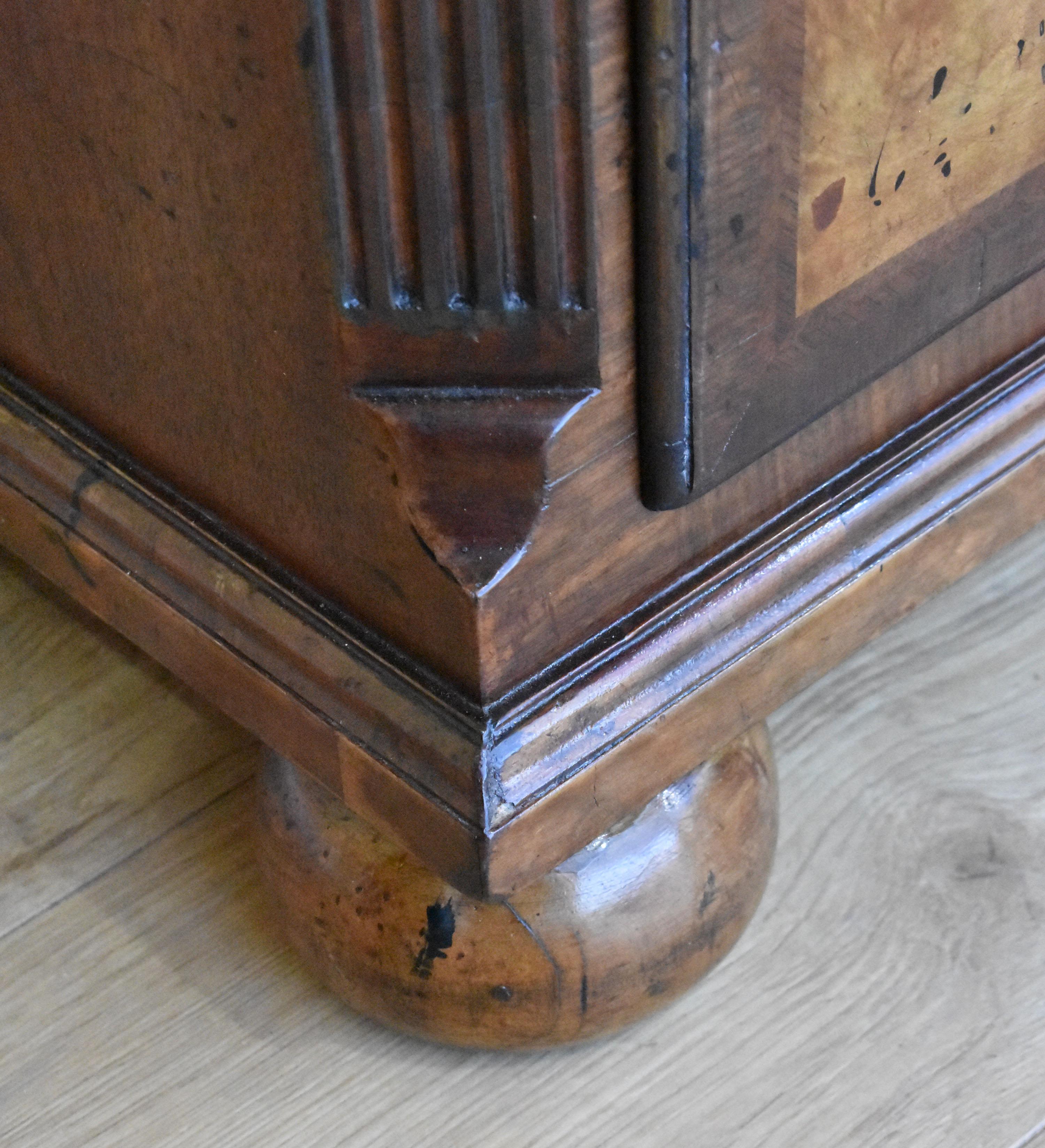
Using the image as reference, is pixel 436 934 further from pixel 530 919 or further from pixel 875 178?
pixel 875 178

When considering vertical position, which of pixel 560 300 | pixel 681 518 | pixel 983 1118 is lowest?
pixel 983 1118

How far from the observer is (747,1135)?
1.94 ft

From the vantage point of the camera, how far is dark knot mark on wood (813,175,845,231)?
1.52 ft

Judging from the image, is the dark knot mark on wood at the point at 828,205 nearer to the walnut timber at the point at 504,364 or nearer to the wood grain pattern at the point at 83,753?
the walnut timber at the point at 504,364

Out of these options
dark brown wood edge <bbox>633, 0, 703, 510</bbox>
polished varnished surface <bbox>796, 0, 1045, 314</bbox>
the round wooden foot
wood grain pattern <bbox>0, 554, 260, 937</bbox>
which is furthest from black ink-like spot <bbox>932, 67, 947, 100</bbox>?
wood grain pattern <bbox>0, 554, 260, 937</bbox>

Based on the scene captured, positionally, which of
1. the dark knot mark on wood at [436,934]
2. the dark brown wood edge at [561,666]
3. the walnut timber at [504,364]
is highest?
the walnut timber at [504,364]

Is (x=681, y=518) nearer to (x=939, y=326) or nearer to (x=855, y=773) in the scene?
(x=939, y=326)

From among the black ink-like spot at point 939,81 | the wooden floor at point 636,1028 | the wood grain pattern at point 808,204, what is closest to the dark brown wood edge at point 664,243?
the wood grain pattern at point 808,204

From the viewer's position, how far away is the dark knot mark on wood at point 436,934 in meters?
0.58

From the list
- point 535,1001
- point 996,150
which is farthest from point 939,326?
point 535,1001

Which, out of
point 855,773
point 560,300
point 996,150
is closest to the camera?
point 560,300

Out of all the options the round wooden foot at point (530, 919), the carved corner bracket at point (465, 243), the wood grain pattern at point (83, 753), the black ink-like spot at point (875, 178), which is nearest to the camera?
the carved corner bracket at point (465, 243)

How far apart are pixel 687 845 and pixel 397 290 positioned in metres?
0.28

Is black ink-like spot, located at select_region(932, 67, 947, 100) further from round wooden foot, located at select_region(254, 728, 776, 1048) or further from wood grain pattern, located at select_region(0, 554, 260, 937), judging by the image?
wood grain pattern, located at select_region(0, 554, 260, 937)
